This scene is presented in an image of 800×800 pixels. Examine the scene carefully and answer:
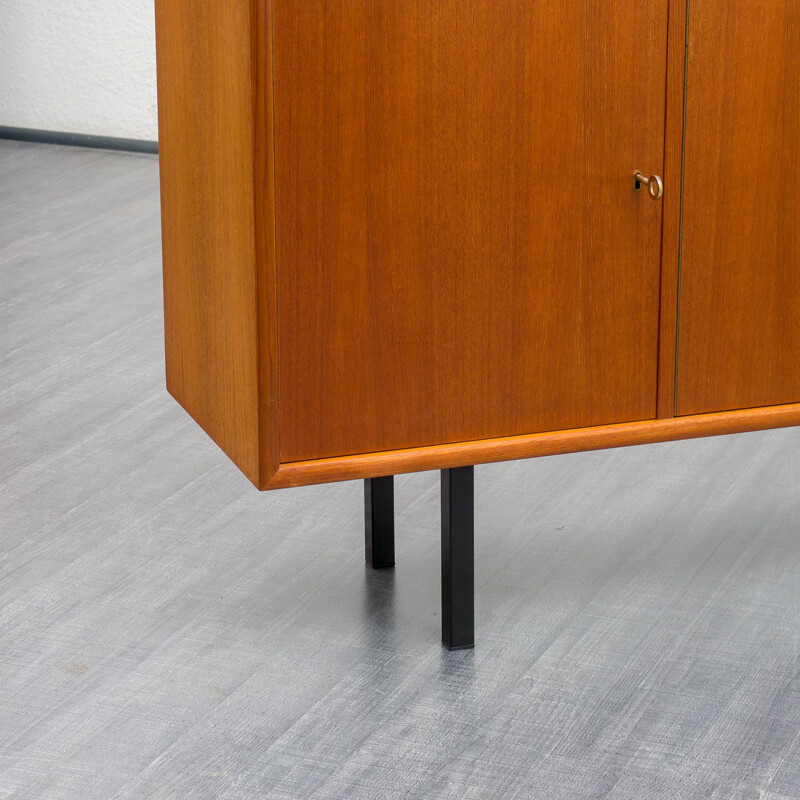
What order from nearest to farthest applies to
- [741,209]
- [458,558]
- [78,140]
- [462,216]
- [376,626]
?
[462,216]
[741,209]
[458,558]
[376,626]
[78,140]

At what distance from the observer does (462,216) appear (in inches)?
64.4

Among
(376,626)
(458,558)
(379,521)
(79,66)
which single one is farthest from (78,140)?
(458,558)

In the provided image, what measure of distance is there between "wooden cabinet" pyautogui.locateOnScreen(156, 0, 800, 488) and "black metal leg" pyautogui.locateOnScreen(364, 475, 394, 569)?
378 mm

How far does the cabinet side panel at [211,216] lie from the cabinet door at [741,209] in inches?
22.1

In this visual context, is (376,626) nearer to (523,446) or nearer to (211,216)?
(523,446)

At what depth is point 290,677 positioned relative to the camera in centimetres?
185

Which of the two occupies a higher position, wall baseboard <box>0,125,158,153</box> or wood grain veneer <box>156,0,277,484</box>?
wood grain veneer <box>156,0,277,484</box>

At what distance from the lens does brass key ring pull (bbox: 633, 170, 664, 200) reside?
5.54ft

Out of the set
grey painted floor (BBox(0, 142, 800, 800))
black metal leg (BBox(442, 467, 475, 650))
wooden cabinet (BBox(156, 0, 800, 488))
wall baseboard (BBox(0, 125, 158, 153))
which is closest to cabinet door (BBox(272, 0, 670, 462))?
wooden cabinet (BBox(156, 0, 800, 488))

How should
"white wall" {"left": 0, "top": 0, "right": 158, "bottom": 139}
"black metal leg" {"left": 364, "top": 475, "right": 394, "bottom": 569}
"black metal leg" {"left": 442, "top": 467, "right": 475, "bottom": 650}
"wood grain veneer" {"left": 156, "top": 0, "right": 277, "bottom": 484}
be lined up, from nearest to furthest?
"wood grain veneer" {"left": 156, "top": 0, "right": 277, "bottom": 484} < "black metal leg" {"left": 442, "top": 467, "right": 475, "bottom": 650} < "black metal leg" {"left": 364, "top": 475, "right": 394, "bottom": 569} < "white wall" {"left": 0, "top": 0, "right": 158, "bottom": 139}

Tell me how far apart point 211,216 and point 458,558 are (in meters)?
0.57

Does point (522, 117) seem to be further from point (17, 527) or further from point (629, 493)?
point (17, 527)

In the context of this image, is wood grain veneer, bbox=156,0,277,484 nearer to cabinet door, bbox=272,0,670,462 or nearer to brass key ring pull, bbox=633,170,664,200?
cabinet door, bbox=272,0,670,462

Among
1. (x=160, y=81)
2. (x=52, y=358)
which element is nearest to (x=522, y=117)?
(x=160, y=81)
